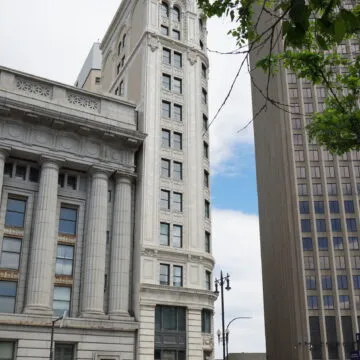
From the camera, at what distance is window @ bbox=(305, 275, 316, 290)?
91.8 metres

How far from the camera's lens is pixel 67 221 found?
40.9 m

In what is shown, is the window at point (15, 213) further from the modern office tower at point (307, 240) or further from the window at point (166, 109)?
the modern office tower at point (307, 240)

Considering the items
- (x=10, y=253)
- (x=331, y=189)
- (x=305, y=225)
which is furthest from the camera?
(x=331, y=189)

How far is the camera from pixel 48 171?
39844mm

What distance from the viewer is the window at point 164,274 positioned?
4138cm

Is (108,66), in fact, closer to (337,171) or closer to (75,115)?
(75,115)

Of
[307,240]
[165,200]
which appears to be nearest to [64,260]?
[165,200]

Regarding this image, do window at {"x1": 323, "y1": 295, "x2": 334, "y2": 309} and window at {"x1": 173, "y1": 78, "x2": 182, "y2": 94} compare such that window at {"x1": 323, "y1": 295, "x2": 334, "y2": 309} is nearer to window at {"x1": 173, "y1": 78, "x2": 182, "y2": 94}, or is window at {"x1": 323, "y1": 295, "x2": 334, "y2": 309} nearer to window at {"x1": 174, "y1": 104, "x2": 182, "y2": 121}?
window at {"x1": 174, "y1": 104, "x2": 182, "y2": 121}

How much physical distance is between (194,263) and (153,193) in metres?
6.95

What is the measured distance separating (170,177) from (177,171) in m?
1.18

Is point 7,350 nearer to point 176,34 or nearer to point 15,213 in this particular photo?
point 15,213

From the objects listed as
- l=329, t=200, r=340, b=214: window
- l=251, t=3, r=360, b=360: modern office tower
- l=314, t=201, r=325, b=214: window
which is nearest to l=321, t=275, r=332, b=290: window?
l=251, t=3, r=360, b=360: modern office tower

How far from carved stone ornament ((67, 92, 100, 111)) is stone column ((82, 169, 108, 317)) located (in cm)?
614

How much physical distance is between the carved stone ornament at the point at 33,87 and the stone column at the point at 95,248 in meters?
7.90
